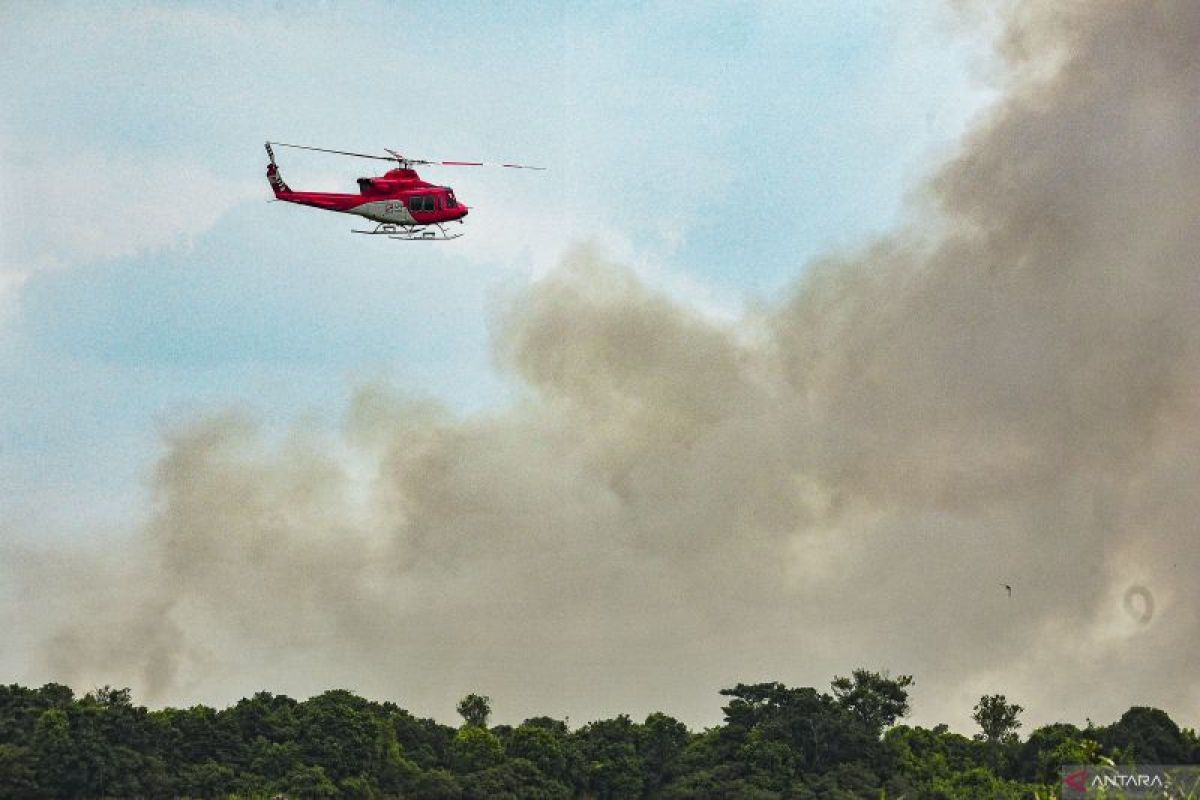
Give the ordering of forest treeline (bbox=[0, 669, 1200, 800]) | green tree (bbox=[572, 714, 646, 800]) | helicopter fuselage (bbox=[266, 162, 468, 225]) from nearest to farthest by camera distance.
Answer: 1. helicopter fuselage (bbox=[266, 162, 468, 225])
2. forest treeline (bbox=[0, 669, 1200, 800])
3. green tree (bbox=[572, 714, 646, 800])

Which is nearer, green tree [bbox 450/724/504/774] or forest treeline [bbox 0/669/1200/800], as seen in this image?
forest treeline [bbox 0/669/1200/800]

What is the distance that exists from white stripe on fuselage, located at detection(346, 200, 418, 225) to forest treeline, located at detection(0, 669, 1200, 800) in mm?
49259

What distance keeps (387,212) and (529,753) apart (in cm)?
5666

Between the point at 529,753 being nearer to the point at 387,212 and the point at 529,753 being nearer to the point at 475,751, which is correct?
the point at 475,751

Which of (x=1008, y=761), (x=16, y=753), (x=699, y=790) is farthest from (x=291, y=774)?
(x=1008, y=761)

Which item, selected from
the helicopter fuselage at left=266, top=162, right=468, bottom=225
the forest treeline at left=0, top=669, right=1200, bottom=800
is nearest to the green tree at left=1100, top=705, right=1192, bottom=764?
the forest treeline at left=0, top=669, right=1200, bottom=800

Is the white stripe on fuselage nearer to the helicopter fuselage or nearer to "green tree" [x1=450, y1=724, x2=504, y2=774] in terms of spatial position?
the helicopter fuselage

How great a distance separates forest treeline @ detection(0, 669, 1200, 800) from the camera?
436 feet

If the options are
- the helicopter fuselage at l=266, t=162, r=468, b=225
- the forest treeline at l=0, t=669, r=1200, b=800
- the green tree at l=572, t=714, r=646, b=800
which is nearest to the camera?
the helicopter fuselage at l=266, t=162, r=468, b=225

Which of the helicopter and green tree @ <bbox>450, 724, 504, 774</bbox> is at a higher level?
the helicopter

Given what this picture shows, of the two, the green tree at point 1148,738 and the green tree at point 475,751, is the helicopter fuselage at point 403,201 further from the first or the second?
the green tree at point 1148,738

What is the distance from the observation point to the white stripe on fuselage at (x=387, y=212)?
115 metres

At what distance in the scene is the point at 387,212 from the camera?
380 ft

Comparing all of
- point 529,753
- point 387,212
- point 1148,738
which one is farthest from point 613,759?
point 387,212
